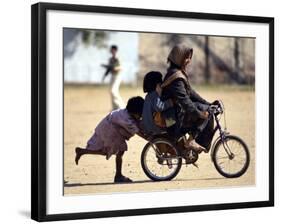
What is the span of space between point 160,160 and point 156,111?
402 mm

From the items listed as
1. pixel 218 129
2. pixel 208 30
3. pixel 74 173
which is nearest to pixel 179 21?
pixel 208 30

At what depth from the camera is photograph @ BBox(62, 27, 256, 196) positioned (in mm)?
6512

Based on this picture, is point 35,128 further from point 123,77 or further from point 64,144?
point 123,77

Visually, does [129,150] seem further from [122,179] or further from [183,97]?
[183,97]

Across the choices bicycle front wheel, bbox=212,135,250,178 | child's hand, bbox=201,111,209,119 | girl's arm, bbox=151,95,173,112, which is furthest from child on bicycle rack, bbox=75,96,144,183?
bicycle front wheel, bbox=212,135,250,178

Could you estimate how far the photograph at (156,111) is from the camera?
6512 millimetres

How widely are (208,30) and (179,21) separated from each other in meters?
0.29

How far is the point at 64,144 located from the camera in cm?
640

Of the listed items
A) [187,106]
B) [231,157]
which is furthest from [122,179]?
[231,157]

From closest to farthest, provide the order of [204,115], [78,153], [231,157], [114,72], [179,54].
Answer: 1. [78,153]
2. [114,72]
3. [179,54]
4. [204,115]
5. [231,157]

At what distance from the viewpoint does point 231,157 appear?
282 inches

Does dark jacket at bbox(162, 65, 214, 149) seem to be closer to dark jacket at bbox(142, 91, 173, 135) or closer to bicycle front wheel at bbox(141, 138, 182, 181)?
dark jacket at bbox(142, 91, 173, 135)

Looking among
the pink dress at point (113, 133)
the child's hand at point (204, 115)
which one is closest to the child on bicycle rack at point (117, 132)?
the pink dress at point (113, 133)

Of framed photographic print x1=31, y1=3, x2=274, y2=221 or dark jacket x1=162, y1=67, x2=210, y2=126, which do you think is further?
dark jacket x1=162, y1=67, x2=210, y2=126
